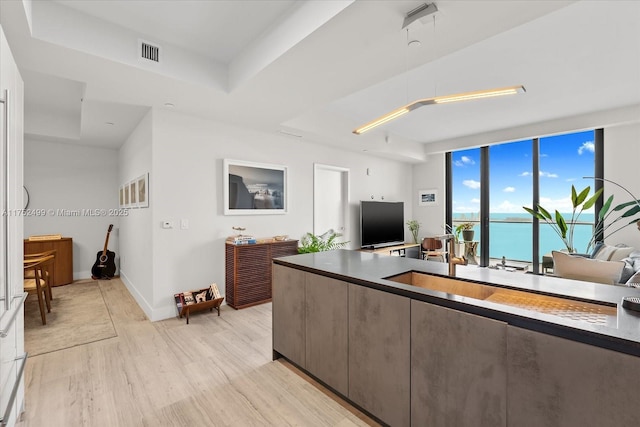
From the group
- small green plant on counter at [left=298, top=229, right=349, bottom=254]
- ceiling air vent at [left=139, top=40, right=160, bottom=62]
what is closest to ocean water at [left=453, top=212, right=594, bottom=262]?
small green plant on counter at [left=298, top=229, right=349, bottom=254]

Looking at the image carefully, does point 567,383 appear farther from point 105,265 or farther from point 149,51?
point 105,265

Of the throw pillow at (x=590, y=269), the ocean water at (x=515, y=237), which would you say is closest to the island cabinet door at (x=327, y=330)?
the throw pillow at (x=590, y=269)

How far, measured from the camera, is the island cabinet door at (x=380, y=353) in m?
1.56

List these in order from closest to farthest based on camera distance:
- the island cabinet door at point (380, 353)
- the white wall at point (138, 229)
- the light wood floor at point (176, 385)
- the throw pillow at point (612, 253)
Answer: the island cabinet door at point (380, 353), the light wood floor at point (176, 385), the white wall at point (138, 229), the throw pillow at point (612, 253)

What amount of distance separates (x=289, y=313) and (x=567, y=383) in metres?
1.73

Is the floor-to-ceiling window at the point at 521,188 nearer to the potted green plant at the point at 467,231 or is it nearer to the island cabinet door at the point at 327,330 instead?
the potted green plant at the point at 467,231

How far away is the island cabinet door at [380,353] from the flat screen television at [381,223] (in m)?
4.01

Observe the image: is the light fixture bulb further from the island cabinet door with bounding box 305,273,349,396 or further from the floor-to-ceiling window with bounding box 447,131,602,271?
the floor-to-ceiling window with bounding box 447,131,602,271

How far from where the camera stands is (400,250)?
21.0ft

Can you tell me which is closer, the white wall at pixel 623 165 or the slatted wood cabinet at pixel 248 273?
the slatted wood cabinet at pixel 248 273

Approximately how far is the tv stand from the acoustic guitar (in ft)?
16.1

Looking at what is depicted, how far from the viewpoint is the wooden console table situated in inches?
193

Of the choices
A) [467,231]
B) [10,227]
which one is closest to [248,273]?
[10,227]

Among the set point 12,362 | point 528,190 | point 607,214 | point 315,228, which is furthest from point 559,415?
point 528,190
